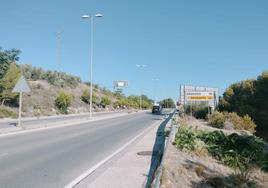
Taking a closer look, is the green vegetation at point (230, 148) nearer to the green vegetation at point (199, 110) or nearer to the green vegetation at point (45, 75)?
the green vegetation at point (199, 110)

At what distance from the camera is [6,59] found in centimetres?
5072

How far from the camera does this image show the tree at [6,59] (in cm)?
4880

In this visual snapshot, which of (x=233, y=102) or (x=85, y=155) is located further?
(x=233, y=102)

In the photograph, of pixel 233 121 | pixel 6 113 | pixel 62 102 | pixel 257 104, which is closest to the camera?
pixel 233 121

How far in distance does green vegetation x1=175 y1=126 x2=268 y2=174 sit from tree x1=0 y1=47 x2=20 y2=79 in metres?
34.6

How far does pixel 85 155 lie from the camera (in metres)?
14.4

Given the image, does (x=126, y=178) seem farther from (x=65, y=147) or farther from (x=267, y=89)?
(x=267, y=89)

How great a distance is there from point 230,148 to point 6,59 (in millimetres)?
39000

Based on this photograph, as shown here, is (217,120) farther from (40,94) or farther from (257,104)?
(40,94)

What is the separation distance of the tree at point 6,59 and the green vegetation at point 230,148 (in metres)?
34.6

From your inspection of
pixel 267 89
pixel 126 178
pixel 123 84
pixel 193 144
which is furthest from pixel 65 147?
pixel 123 84

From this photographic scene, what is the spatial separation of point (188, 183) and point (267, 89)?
36.3 m

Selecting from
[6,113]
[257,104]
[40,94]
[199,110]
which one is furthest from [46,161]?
[40,94]

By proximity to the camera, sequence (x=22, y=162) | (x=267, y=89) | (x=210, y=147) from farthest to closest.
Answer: (x=267, y=89), (x=210, y=147), (x=22, y=162)
